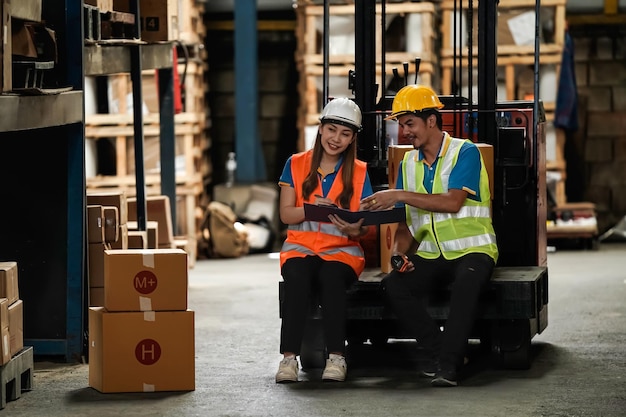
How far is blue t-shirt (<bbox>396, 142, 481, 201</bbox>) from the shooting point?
23.9 feet

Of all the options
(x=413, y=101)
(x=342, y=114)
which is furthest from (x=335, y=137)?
(x=413, y=101)

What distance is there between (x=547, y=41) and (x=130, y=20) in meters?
7.26

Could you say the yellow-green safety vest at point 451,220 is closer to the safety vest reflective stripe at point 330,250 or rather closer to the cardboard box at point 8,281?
the safety vest reflective stripe at point 330,250

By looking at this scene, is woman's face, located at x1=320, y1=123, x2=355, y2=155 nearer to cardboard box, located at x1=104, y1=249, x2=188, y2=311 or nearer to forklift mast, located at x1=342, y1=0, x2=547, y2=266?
forklift mast, located at x1=342, y1=0, x2=547, y2=266

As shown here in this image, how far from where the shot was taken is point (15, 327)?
7.11 metres

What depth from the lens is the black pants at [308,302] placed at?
23.8 ft

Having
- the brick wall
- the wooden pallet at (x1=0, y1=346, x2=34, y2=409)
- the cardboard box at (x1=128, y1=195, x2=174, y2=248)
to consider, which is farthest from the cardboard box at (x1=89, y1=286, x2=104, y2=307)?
the brick wall

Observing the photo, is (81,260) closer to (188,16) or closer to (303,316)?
(303,316)

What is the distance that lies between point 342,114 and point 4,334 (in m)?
2.26

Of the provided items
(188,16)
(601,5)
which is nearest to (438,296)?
(188,16)

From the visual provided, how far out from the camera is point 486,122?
27.0 feet

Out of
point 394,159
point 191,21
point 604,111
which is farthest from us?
point 604,111

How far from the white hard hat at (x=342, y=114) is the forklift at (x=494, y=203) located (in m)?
0.52

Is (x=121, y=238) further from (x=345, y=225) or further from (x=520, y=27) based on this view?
(x=520, y=27)
